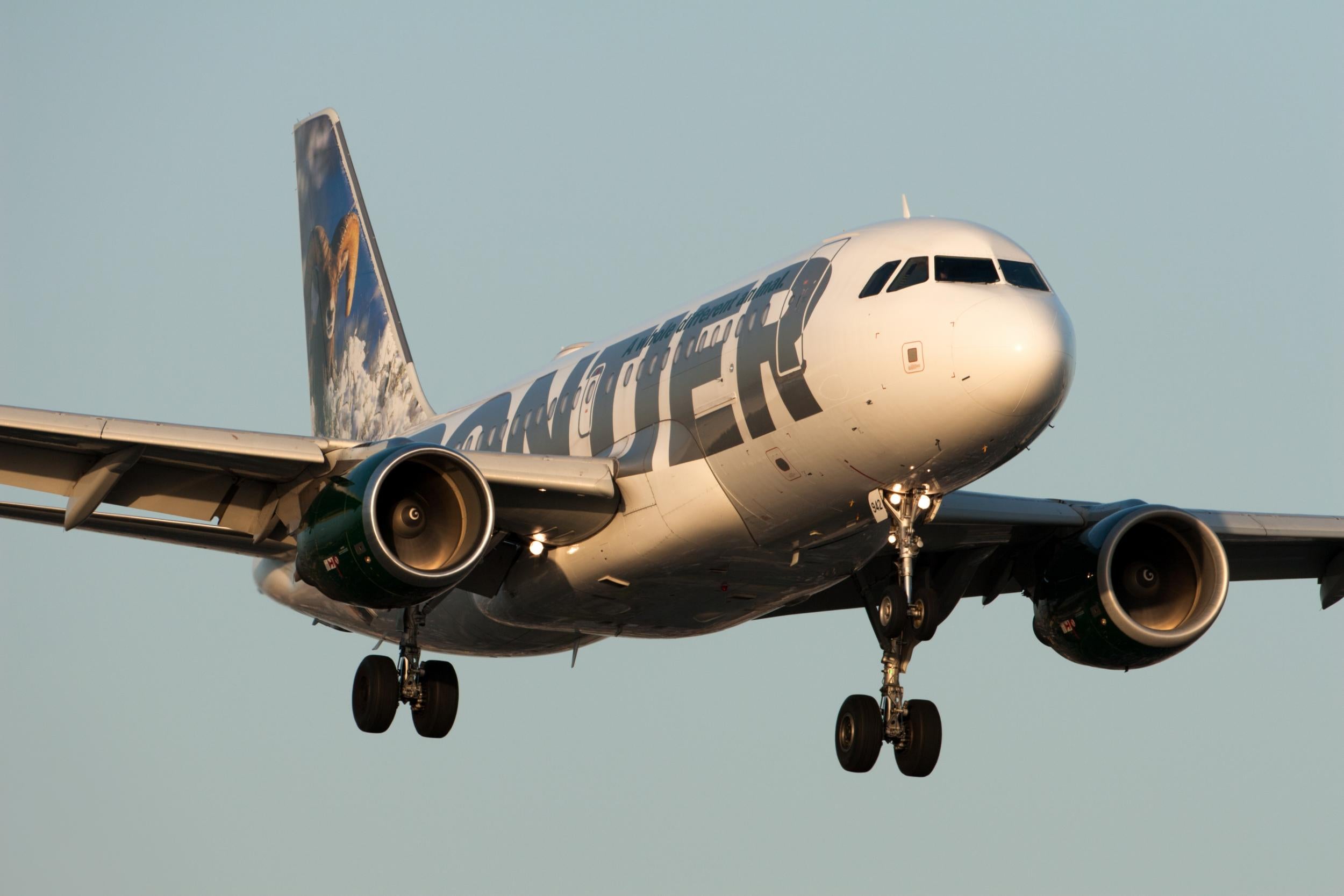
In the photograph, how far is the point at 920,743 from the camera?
2738 cm

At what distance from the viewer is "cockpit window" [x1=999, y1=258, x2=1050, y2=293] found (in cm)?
2247

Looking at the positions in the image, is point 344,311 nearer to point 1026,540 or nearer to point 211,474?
point 211,474

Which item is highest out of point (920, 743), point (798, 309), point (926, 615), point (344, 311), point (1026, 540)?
point (344, 311)

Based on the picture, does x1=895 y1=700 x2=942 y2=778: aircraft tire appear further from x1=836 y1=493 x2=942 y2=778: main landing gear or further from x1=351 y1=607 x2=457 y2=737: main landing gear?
x1=351 y1=607 x2=457 y2=737: main landing gear

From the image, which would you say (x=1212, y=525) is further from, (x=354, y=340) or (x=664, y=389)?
(x=354, y=340)

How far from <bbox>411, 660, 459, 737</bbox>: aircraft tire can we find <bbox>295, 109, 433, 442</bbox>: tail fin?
714 cm

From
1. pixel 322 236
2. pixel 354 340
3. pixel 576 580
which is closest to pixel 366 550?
pixel 576 580

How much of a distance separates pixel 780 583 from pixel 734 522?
2.24 m

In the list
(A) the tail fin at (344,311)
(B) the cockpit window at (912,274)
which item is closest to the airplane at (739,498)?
(B) the cockpit window at (912,274)

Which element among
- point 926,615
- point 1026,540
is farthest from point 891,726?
point 1026,540

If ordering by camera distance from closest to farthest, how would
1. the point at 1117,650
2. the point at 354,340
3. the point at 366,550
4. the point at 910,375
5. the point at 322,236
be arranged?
the point at 910,375, the point at 366,550, the point at 1117,650, the point at 354,340, the point at 322,236

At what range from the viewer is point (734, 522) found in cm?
2445

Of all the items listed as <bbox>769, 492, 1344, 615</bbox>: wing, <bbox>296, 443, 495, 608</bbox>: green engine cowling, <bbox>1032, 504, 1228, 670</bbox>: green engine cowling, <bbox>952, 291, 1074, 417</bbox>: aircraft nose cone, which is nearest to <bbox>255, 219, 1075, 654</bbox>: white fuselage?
<bbox>952, 291, 1074, 417</bbox>: aircraft nose cone

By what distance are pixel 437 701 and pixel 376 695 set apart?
1.21 m
